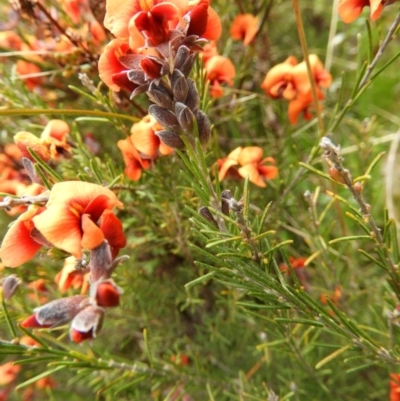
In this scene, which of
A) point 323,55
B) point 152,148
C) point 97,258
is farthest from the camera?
point 323,55

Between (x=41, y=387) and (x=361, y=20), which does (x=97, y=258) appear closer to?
(x=41, y=387)

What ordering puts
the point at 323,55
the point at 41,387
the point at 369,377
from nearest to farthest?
the point at 369,377 → the point at 41,387 → the point at 323,55

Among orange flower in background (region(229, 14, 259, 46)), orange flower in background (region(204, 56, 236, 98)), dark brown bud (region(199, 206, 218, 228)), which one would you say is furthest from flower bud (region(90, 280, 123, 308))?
orange flower in background (region(229, 14, 259, 46))

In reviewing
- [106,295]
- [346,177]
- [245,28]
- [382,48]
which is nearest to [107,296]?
[106,295]

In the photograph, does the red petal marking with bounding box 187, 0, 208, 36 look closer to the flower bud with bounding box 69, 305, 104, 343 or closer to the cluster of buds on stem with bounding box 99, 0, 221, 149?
the cluster of buds on stem with bounding box 99, 0, 221, 149

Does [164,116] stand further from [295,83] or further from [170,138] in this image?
[295,83]

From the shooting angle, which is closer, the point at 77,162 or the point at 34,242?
the point at 34,242

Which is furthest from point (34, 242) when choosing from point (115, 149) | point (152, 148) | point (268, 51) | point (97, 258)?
point (268, 51)
